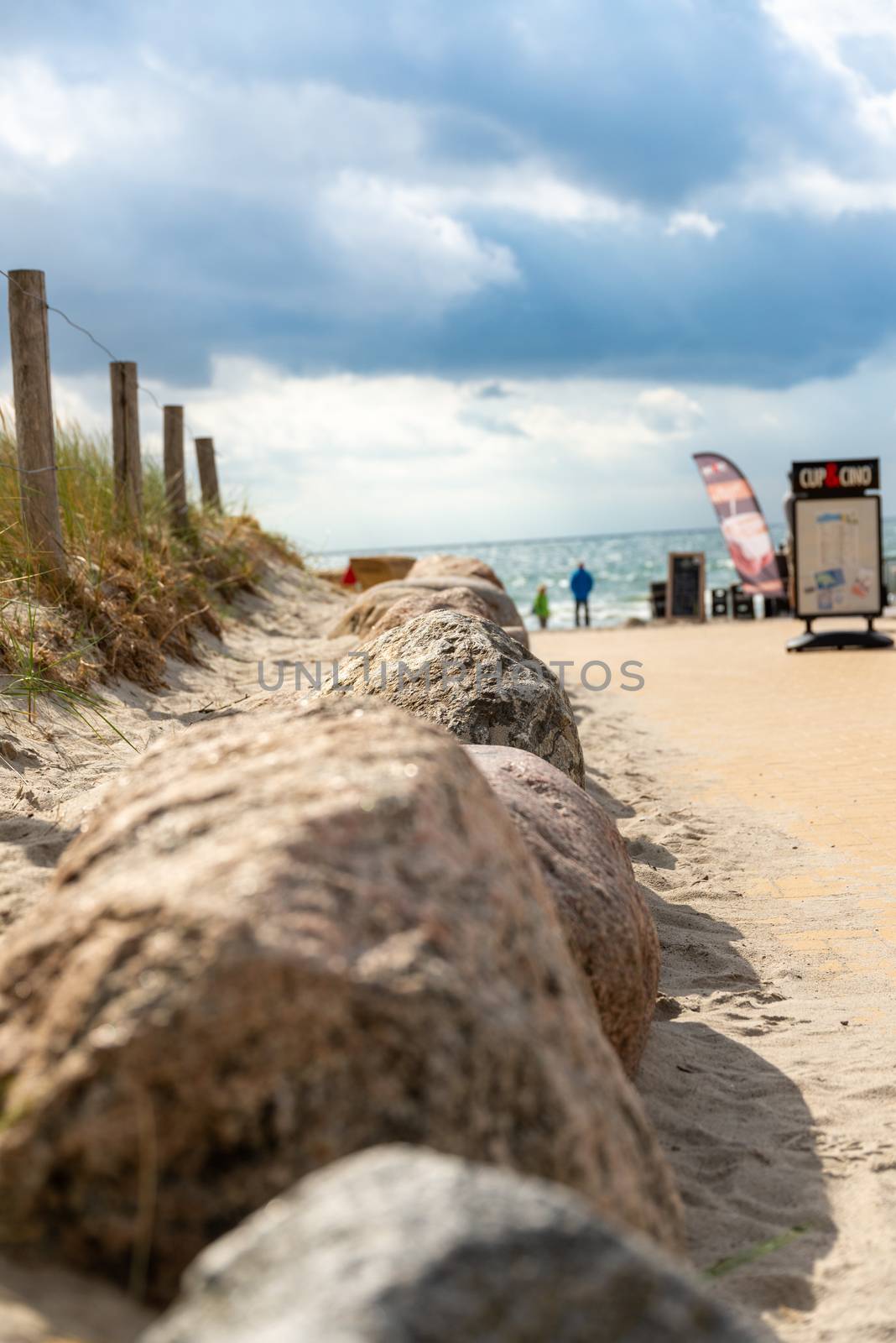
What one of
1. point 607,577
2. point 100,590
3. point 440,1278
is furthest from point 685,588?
point 607,577

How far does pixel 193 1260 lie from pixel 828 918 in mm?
4183

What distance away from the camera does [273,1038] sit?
1750 mm

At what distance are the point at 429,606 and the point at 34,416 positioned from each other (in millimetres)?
3188

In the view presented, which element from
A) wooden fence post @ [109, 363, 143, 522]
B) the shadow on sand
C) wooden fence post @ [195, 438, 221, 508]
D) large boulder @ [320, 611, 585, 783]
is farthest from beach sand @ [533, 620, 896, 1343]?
wooden fence post @ [195, 438, 221, 508]

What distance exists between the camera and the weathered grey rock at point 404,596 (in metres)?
10.9

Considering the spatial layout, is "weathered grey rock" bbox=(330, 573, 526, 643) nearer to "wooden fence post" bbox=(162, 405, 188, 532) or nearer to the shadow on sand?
"wooden fence post" bbox=(162, 405, 188, 532)

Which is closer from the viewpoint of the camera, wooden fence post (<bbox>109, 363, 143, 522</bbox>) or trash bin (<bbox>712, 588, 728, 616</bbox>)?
wooden fence post (<bbox>109, 363, 143, 522</bbox>)

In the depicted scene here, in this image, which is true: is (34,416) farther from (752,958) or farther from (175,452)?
(175,452)

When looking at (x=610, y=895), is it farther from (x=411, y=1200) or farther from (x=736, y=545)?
(x=736, y=545)

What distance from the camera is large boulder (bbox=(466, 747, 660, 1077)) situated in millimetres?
3154

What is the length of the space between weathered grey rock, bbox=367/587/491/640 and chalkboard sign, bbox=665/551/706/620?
17670mm

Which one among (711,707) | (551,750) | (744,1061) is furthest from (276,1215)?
(711,707)

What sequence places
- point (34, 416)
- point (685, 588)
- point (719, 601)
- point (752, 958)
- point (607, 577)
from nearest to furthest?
point (752, 958) < point (34, 416) < point (685, 588) < point (719, 601) < point (607, 577)

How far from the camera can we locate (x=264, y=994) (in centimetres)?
174
